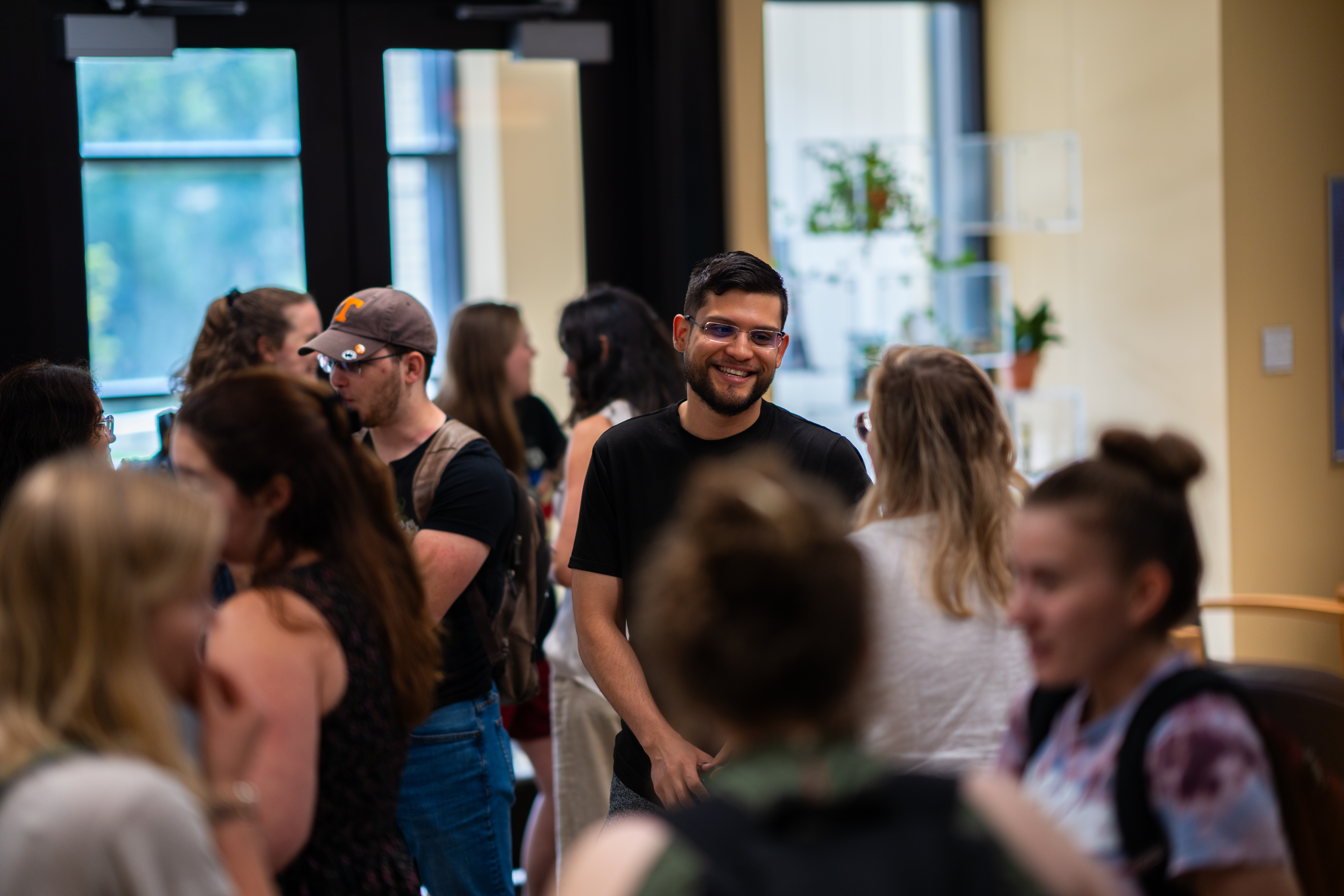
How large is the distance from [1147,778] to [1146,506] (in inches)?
10.7

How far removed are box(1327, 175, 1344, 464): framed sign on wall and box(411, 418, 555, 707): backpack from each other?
10.7ft

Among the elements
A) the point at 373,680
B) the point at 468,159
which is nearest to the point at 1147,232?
the point at 468,159

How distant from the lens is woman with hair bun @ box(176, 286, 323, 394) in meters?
3.03

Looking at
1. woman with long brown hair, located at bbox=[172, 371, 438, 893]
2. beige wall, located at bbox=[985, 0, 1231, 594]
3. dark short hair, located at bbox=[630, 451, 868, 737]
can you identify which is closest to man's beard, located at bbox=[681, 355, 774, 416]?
woman with long brown hair, located at bbox=[172, 371, 438, 893]

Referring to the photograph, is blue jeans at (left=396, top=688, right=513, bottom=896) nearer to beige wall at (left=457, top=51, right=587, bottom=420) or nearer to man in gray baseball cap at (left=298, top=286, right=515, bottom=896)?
man in gray baseball cap at (left=298, top=286, right=515, bottom=896)

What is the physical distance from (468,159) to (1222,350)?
2.77 meters

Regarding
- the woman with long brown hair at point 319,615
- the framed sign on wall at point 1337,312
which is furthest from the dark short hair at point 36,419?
the framed sign on wall at point 1337,312

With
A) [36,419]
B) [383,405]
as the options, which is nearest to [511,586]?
[383,405]

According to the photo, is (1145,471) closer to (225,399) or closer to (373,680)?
(373,680)

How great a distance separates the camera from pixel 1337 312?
15.3 feet

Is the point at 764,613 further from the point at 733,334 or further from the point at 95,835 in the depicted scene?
the point at 733,334

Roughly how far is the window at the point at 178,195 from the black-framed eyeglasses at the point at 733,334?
6.95 ft

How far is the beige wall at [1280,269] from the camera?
4.51 m

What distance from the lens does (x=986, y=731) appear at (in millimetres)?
1632
